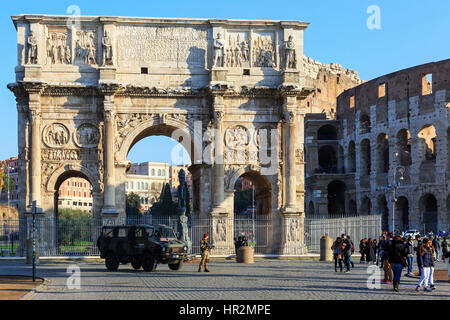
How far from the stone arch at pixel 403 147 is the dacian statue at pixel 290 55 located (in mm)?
24908

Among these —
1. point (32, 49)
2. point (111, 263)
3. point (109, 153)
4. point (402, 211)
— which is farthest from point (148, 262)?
point (402, 211)

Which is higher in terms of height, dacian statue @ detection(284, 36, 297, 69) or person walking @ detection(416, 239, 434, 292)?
dacian statue @ detection(284, 36, 297, 69)

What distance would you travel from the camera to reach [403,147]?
56.1 m

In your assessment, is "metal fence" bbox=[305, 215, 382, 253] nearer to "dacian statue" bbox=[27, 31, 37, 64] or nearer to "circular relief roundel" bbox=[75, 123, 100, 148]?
"circular relief roundel" bbox=[75, 123, 100, 148]

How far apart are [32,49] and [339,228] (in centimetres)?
1627

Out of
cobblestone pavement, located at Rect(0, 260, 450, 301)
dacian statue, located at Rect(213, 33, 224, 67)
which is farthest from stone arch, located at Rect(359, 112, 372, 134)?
cobblestone pavement, located at Rect(0, 260, 450, 301)

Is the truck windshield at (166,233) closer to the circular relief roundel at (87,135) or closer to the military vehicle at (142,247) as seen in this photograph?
the military vehicle at (142,247)

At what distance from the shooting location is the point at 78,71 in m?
31.9

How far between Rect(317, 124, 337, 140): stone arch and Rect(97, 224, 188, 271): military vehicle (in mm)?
45801

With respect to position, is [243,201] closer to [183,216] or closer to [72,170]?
[72,170]

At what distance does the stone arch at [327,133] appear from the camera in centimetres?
6762

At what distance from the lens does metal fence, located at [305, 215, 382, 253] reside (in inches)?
1331

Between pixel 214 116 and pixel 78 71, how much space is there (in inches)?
248

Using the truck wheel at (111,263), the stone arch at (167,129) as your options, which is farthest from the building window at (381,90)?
the truck wheel at (111,263)
